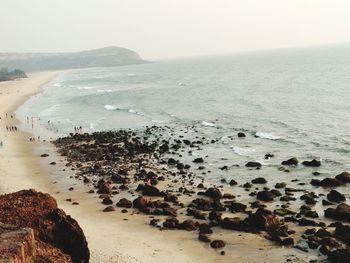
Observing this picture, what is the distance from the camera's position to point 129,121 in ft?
228

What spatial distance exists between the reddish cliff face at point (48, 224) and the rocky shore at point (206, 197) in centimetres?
821

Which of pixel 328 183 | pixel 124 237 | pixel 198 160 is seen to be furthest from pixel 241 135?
pixel 124 237

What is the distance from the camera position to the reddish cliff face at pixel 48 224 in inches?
655

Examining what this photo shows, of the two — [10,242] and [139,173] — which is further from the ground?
[10,242]

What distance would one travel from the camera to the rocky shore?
934 inches

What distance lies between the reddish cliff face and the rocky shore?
26.9 feet

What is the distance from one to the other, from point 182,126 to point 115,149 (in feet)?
56.8

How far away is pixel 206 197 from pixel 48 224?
15.8 meters

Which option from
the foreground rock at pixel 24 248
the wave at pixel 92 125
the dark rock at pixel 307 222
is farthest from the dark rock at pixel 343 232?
the wave at pixel 92 125

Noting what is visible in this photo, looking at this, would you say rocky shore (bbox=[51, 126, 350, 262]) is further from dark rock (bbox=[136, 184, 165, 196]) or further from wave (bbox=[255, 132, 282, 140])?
wave (bbox=[255, 132, 282, 140])

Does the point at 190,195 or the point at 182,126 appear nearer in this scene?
the point at 190,195

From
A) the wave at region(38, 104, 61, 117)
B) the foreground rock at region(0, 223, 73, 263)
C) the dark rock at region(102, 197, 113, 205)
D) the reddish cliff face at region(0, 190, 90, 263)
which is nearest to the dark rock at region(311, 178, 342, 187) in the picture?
the dark rock at region(102, 197, 113, 205)

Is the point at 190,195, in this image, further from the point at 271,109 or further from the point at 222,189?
the point at 271,109

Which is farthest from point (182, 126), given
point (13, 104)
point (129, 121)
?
point (13, 104)
